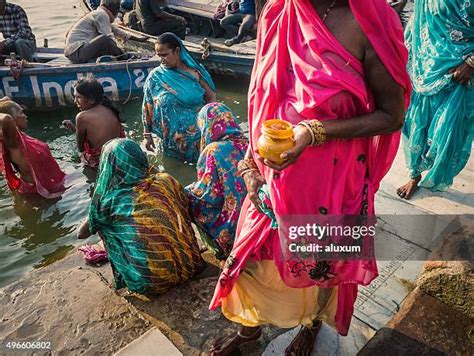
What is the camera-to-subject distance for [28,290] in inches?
112

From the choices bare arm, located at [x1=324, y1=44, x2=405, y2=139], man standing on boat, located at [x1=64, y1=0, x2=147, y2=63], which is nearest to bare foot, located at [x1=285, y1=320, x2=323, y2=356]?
bare arm, located at [x1=324, y1=44, x2=405, y2=139]

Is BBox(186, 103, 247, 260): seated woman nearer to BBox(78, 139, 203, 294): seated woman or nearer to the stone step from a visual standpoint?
BBox(78, 139, 203, 294): seated woman

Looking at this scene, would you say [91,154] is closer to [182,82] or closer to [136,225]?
[182,82]

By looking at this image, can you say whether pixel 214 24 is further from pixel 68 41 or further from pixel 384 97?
pixel 384 97

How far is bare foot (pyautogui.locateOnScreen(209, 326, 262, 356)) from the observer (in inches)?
85.5

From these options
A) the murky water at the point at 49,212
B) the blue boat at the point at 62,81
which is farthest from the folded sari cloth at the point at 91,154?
the blue boat at the point at 62,81

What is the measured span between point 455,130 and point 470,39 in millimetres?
647

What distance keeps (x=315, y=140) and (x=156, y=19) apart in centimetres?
829

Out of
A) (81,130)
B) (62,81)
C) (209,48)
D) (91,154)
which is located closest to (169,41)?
(81,130)

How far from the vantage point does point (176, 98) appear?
189 inches

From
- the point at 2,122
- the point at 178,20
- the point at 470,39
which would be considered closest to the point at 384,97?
the point at 470,39

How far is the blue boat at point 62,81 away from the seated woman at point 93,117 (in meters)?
2.26

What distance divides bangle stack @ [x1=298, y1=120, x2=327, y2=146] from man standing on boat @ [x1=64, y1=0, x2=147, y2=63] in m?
6.51

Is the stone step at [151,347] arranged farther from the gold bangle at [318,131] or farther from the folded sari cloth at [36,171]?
the folded sari cloth at [36,171]
